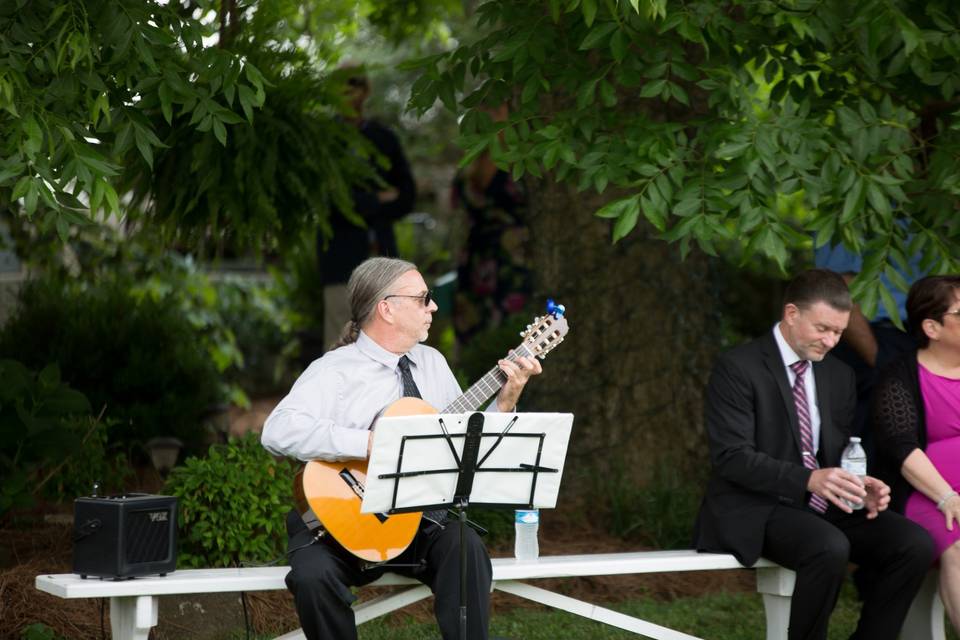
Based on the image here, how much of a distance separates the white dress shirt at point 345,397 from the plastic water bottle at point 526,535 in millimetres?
563

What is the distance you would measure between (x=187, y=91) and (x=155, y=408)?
132 inches

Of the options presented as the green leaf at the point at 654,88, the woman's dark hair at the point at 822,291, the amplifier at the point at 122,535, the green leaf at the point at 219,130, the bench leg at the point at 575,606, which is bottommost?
the bench leg at the point at 575,606

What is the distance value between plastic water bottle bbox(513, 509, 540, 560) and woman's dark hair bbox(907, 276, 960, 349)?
6.29 ft

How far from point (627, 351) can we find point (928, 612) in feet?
8.51

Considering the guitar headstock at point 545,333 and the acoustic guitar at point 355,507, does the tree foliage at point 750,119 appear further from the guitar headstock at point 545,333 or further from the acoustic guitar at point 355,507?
the acoustic guitar at point 355,507

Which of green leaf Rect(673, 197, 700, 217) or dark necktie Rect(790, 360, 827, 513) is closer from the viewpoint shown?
green leaf Rect(673, 197, 700, 217)

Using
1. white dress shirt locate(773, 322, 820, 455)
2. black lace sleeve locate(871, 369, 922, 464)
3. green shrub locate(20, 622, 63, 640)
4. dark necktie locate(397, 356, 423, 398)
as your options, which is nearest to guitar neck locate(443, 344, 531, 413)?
dark necktie locate(397, 356, 423, 398)

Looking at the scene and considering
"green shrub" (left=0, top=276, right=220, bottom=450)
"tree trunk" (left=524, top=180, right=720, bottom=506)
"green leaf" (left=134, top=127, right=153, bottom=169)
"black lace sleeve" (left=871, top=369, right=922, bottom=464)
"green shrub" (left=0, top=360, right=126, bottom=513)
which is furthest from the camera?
"green shrub" (left=0, top=276, right=220, bottom=450)

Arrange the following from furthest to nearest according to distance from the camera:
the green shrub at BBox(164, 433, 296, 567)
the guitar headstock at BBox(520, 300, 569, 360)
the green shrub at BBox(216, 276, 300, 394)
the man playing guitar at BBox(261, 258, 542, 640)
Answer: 1. the green shrub at BBox(216, 276, 300, 394)
2. the green shrub at BBox(164, 433, 296, 567)
3. the guitar headstock at BBox(520, 300, 569, 360)
4. the man playing guitar at BBox(261, 258, 542, 640)

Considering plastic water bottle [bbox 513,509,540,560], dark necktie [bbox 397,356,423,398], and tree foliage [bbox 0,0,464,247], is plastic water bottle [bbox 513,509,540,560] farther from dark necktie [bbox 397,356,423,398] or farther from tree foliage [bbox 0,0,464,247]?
tree foliage [bbox 0,0,464,247]

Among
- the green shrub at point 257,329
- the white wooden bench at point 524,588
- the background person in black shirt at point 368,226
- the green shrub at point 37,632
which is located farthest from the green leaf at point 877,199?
the green shrub at point 257,329

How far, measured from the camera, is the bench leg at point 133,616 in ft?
15.9

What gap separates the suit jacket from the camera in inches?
218

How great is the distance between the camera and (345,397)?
5.13 m
